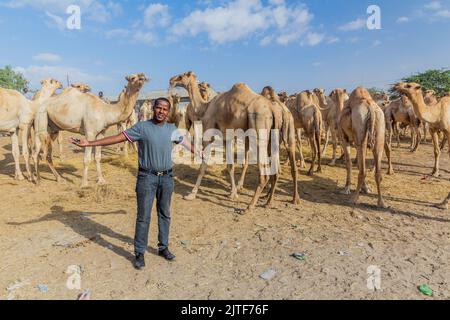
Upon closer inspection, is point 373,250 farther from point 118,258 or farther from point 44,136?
point 44,136

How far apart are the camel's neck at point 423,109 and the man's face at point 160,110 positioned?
6096 mm

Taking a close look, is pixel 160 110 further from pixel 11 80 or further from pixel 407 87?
pixel 11 80

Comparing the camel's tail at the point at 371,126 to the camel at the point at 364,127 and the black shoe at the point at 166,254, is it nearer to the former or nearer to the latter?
the camel at the point at 364,127

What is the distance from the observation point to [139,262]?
14.0 feet

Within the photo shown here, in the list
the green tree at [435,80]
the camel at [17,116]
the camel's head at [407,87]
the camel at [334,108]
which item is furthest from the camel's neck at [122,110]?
the green tree at [435,80]

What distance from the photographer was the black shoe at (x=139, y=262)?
4238 mm

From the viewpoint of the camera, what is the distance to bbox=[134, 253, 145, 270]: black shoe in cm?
424

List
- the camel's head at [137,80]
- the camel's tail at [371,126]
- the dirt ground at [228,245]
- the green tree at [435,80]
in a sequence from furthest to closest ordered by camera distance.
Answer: the green tree at [435,80] < the camel's head at [137,80] < the camel's tail at [371,126] < the dirt ground at [228,245]

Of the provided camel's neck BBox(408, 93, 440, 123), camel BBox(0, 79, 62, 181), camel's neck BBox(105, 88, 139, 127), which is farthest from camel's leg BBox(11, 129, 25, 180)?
camel's neck BBox(408, 93, 440, 123)

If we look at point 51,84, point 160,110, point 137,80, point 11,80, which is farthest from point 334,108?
point 11,80

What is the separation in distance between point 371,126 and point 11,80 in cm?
4405

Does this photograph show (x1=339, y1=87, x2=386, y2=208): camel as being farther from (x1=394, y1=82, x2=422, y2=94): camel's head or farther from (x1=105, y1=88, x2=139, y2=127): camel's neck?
(x1=105, y1=88, x2=139, y2=127): camel's neck

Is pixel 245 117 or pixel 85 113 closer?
pixel 245 117
